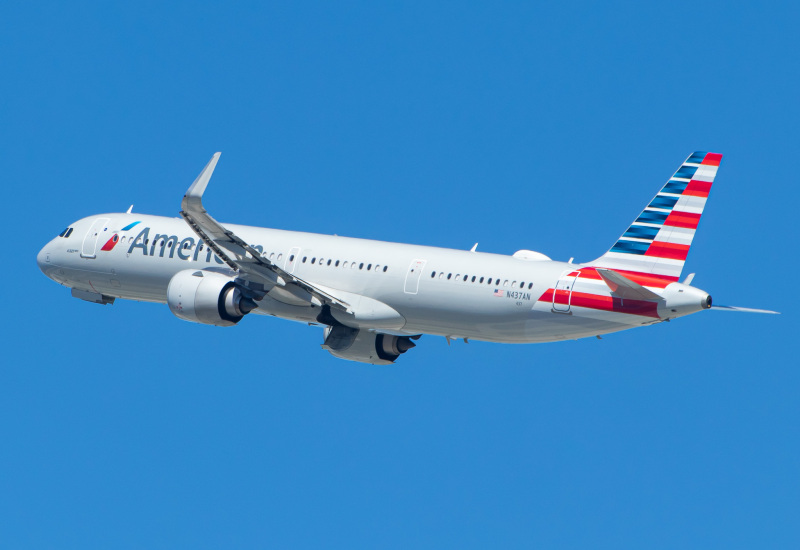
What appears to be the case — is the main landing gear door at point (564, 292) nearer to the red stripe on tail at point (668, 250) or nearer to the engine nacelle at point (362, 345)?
the red stripe on tail at point (668, 250)

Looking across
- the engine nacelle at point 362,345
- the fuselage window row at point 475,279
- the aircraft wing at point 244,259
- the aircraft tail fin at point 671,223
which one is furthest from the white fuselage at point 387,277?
the engine nacelle at point 362,345

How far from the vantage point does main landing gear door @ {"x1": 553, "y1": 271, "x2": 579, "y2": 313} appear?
159 feet

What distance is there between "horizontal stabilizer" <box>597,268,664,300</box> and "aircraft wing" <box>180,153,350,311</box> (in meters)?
9.90

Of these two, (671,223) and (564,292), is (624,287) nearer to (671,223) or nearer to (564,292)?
(564,292)

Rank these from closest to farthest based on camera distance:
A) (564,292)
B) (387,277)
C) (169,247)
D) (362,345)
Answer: (564,292) < (387,277) < (362,345) < (169,247)

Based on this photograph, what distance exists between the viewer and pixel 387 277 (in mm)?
51750

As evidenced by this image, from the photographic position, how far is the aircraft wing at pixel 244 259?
1924 inches

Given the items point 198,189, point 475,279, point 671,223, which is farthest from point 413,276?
point 671,223

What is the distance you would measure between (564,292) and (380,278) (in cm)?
696

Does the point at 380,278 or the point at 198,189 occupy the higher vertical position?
the point at 380,278

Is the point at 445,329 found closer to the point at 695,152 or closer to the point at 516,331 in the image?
the point at 516,331

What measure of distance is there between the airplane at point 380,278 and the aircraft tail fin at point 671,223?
0.03m

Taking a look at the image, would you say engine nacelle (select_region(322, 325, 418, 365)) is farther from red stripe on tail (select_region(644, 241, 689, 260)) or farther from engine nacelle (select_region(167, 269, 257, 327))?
red stripe on tail (select_region(644, 241, 689, 260))

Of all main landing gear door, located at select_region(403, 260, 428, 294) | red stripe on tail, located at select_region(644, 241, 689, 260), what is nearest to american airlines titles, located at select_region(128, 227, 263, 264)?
main landing gear door, located at select_region(403, 260, 428, 294)
